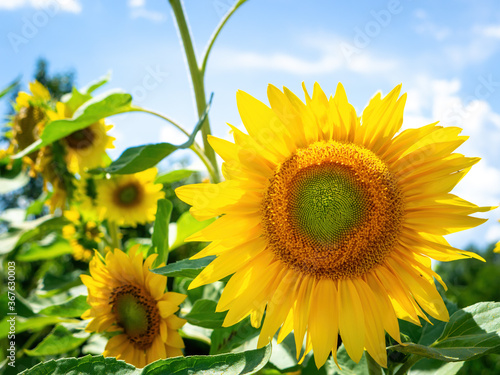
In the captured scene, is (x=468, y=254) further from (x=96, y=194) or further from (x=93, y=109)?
(x=96, y=194)

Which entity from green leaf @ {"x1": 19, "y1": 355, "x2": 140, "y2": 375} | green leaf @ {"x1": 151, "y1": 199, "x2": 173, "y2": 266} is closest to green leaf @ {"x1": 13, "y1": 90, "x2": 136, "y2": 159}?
green leaf @ {"x1": 151, "y1": 199, "x2": 173, "y2": 266}

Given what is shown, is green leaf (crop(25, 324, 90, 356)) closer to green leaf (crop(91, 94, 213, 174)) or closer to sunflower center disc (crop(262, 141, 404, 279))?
green leaf (crop(91, 94, 213, 174))

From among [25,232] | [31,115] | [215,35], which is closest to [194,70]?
[215,35]

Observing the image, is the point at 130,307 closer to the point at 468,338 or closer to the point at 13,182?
the point at 468,338

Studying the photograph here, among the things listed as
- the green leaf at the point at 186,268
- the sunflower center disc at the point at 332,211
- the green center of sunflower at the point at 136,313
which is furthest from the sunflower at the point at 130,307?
the sunflower center disc at the point at 332,211

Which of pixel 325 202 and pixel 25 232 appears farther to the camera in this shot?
pixel 25 232

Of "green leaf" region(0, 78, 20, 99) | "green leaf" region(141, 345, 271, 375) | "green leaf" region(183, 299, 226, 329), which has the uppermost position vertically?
"green leaf" region(0, 78, 20, 99)

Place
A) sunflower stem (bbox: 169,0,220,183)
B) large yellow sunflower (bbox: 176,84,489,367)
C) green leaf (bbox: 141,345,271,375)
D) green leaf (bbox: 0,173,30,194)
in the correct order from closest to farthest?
green leaf (bbox: 141,345,271,375), large yellow sunflower (bbox: 176,84,489,367), sunflower stem (bbox: 169,0,220,183), green leaf (bbox: 0,173,30,194)
